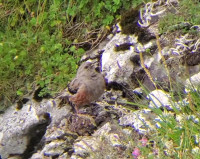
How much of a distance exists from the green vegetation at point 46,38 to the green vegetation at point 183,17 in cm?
70

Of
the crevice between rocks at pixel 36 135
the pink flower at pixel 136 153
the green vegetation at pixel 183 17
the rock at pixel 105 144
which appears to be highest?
the green vegetation at pixel 183 17

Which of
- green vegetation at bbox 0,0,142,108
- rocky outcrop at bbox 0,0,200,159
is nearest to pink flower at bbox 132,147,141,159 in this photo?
rocky outcrop at bbox 0,0,200,159

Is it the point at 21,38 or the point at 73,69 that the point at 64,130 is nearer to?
the point at 73,69

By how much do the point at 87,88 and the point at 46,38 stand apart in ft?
3.94

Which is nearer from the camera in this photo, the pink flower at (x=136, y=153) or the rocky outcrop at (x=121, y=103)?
the pink flower at (x=136, y=153)

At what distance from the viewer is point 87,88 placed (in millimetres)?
4078

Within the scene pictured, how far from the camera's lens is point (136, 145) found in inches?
117

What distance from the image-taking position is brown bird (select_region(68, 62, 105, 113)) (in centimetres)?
405

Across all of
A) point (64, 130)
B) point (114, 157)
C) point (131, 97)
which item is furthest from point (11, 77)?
point (114, 157)

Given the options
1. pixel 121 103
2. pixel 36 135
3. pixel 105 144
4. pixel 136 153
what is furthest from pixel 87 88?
pixel 136 153

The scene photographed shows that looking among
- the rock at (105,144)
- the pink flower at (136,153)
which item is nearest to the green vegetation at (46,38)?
the rock at (105,144)

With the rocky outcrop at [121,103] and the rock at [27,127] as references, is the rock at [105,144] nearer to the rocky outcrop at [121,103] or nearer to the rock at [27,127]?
the rocky outcrop at [121,103]

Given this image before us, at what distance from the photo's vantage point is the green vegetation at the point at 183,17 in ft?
12.6

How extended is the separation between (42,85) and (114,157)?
175cm
